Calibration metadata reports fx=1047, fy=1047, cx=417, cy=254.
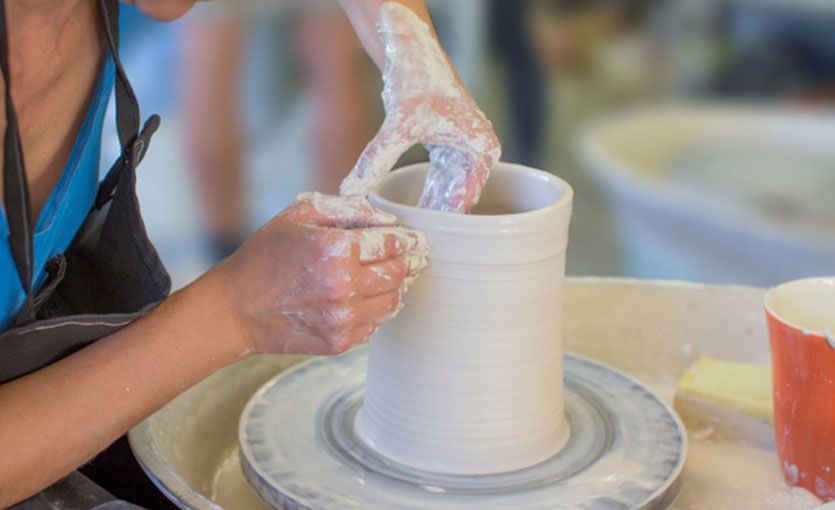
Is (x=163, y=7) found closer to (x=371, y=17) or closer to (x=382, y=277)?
(x=371, y=17)

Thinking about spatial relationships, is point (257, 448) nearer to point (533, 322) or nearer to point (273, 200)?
point (533, 322)

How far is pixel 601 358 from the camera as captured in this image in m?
1.49

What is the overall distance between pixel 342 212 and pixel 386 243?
0.19 ft

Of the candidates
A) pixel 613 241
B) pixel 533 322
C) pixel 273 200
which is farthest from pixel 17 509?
pixel 613 241

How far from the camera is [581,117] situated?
5.22 metres

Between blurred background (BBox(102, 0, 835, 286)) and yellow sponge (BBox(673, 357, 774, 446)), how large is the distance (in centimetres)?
116

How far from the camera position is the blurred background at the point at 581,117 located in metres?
2.64

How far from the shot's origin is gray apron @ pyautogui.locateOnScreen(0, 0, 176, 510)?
1010 millimetres

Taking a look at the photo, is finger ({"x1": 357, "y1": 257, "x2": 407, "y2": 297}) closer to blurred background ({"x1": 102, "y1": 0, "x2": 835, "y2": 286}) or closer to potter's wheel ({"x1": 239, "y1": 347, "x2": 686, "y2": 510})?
potter's wheel ({"x1": 239, "y1": 347, "x2": 686, "y2": 510})

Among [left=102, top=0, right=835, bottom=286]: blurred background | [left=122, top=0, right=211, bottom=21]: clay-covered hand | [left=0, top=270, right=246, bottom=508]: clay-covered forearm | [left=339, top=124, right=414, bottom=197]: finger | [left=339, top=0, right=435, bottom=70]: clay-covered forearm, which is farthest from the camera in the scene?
[left=102, top=0, right=835, bottom=286]: blurred background

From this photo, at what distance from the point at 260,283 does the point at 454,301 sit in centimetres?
20

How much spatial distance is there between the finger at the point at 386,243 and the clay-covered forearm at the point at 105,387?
155 millimetres

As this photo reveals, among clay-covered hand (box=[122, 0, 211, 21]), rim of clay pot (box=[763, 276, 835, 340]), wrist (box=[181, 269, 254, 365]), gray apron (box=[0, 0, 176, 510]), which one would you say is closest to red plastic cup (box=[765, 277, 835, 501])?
rim of clay pot (box=[763, 276, 835, 340])

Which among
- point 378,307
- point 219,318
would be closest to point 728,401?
point 378,307
